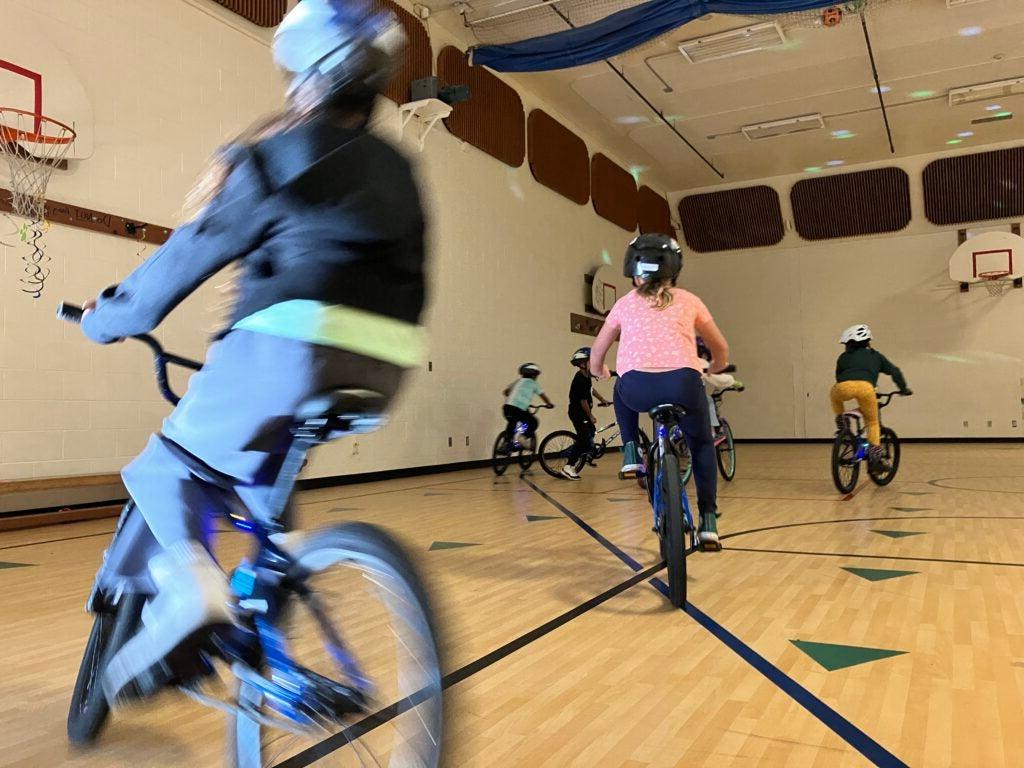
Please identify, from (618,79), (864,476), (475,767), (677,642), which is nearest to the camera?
(475,767)

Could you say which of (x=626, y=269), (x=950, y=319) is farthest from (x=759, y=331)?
(x=626, y=269)

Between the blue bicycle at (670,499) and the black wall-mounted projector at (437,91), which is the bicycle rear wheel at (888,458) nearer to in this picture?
the blue bicycle at (670,499)

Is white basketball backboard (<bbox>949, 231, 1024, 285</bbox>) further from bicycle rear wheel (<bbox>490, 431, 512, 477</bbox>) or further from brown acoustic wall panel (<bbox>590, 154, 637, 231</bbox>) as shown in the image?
bicycle rear wheel (<bbox>490, 431, 512, 477</bbox>)

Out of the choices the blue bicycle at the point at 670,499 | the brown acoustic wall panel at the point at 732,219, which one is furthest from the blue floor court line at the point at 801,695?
→ the brown acoustic wall panel at the point at 732,219

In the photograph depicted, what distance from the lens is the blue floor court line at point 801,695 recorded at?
1.45m

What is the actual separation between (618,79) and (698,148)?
9.41 feet

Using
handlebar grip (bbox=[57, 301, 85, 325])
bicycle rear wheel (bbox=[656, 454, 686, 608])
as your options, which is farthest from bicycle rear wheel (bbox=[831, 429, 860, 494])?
handlebar grip (bbox=[57, 301, 85, 325])

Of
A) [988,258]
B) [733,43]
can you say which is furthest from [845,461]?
[988,258]

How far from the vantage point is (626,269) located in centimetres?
287

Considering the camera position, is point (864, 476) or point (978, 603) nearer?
point (978, 603)

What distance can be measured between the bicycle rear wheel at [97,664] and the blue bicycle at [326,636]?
0.36 feet

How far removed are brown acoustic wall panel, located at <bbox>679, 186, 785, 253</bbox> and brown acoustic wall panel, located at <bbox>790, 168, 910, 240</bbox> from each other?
427 mm

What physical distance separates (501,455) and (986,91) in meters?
7.80

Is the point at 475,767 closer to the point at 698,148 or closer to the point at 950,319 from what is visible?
the point at 698,148
